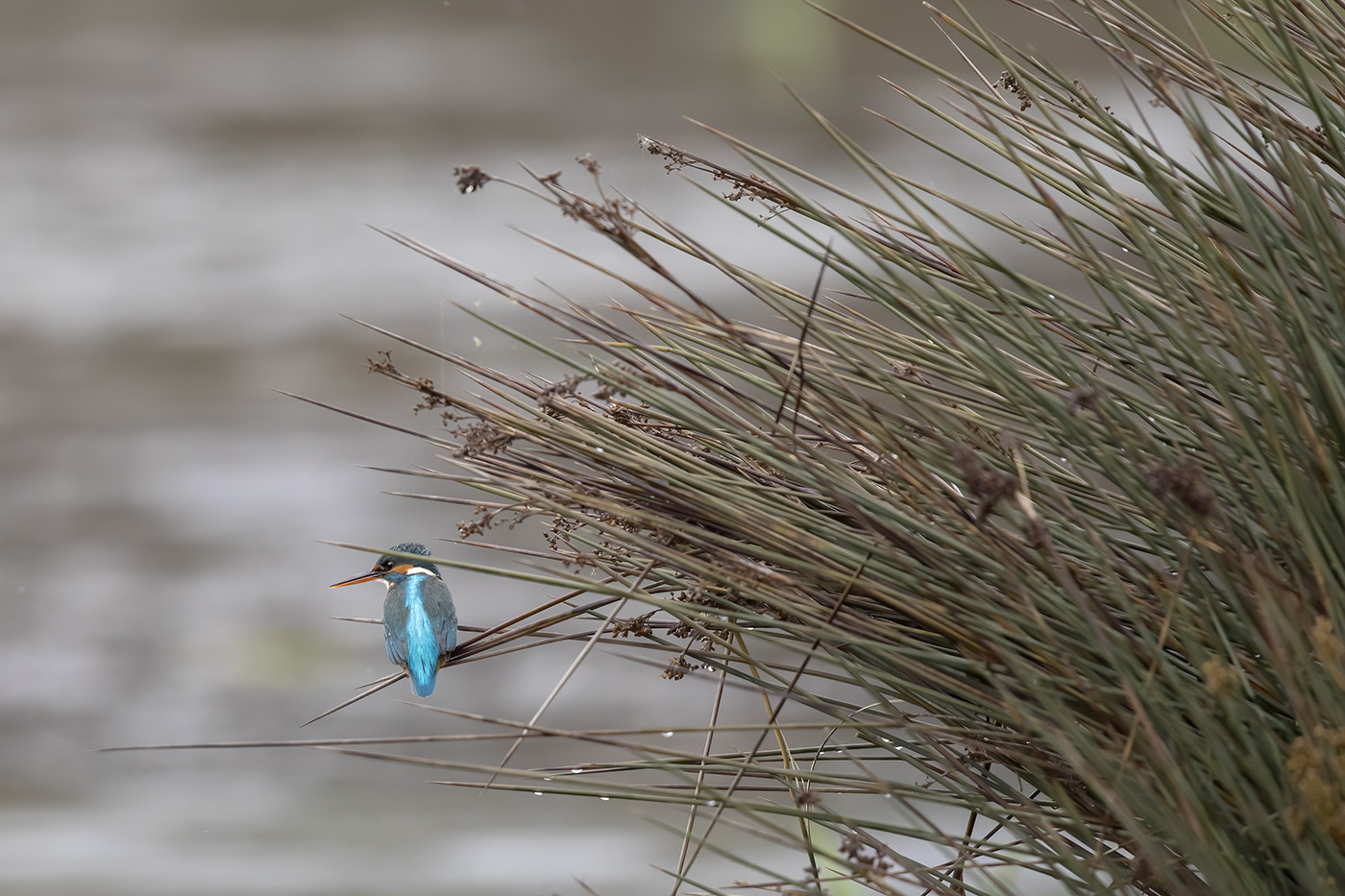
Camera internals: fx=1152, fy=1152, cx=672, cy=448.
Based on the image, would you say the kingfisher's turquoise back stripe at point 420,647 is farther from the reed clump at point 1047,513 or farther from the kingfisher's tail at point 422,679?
the reed clump at point 1047,513

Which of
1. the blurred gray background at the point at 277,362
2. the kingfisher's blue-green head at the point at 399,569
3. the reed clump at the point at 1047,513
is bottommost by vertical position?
the reed clump at the point at 1047,513

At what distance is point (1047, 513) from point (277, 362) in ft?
6.34

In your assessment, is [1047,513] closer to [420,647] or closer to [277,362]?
[420,647]

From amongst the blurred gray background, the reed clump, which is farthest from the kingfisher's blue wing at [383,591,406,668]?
the blurred gray background

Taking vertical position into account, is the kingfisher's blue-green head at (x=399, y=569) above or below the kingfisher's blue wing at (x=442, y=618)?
above

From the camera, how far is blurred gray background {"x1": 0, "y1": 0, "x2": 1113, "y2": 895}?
1946 mm

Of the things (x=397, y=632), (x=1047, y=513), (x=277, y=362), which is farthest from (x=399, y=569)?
(x=277, y=362)

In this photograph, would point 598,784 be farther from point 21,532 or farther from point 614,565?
point 21,532

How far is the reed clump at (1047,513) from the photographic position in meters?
0.34

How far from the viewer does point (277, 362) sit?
2158 millimetres

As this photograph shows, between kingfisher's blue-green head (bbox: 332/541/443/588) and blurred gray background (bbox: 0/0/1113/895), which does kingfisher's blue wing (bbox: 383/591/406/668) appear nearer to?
kingfisher's blue-green head (bbox: 332/541/443/588)

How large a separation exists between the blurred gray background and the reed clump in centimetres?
139

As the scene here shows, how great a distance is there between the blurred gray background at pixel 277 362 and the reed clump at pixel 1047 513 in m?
1.39

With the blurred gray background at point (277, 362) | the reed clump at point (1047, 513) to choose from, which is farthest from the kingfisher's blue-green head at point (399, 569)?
the blurred gray background at point (277, 362)
